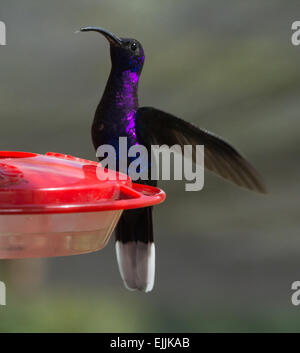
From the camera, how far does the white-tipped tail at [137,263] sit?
2805 millimetres

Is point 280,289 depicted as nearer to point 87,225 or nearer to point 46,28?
point 46,28

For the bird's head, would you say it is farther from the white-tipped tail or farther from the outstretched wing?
the white-tipped tail

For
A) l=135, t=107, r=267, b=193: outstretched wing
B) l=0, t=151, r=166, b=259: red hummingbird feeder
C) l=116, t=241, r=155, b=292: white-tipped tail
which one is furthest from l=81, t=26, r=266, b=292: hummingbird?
l=0, t=151, r=166, b=259: red hummingbird feeder

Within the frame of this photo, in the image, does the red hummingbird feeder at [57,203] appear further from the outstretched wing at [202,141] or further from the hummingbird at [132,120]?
the hummingbird at [132,120]

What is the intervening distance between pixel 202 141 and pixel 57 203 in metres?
0.92

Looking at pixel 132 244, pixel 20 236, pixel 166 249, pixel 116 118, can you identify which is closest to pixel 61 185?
pixel 20 236

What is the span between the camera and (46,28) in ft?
15.6

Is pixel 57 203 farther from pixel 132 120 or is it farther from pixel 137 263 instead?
pixel 137 263

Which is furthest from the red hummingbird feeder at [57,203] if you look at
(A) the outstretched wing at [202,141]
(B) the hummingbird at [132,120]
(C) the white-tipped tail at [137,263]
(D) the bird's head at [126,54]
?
(C) the white-tipped tail at [137,263]

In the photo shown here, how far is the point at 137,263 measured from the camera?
2.86 m

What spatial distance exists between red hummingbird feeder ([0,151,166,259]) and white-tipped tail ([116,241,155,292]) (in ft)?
4.80

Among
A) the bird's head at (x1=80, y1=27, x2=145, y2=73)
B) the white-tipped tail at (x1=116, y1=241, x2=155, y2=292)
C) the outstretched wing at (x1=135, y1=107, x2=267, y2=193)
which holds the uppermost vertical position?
the bird's head at (x1=80, y1=27, x2=145, y2=73)

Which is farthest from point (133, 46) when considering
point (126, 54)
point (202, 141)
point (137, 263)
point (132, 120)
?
point (137, 263)

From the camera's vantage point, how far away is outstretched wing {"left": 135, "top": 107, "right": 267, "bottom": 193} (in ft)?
5.80
